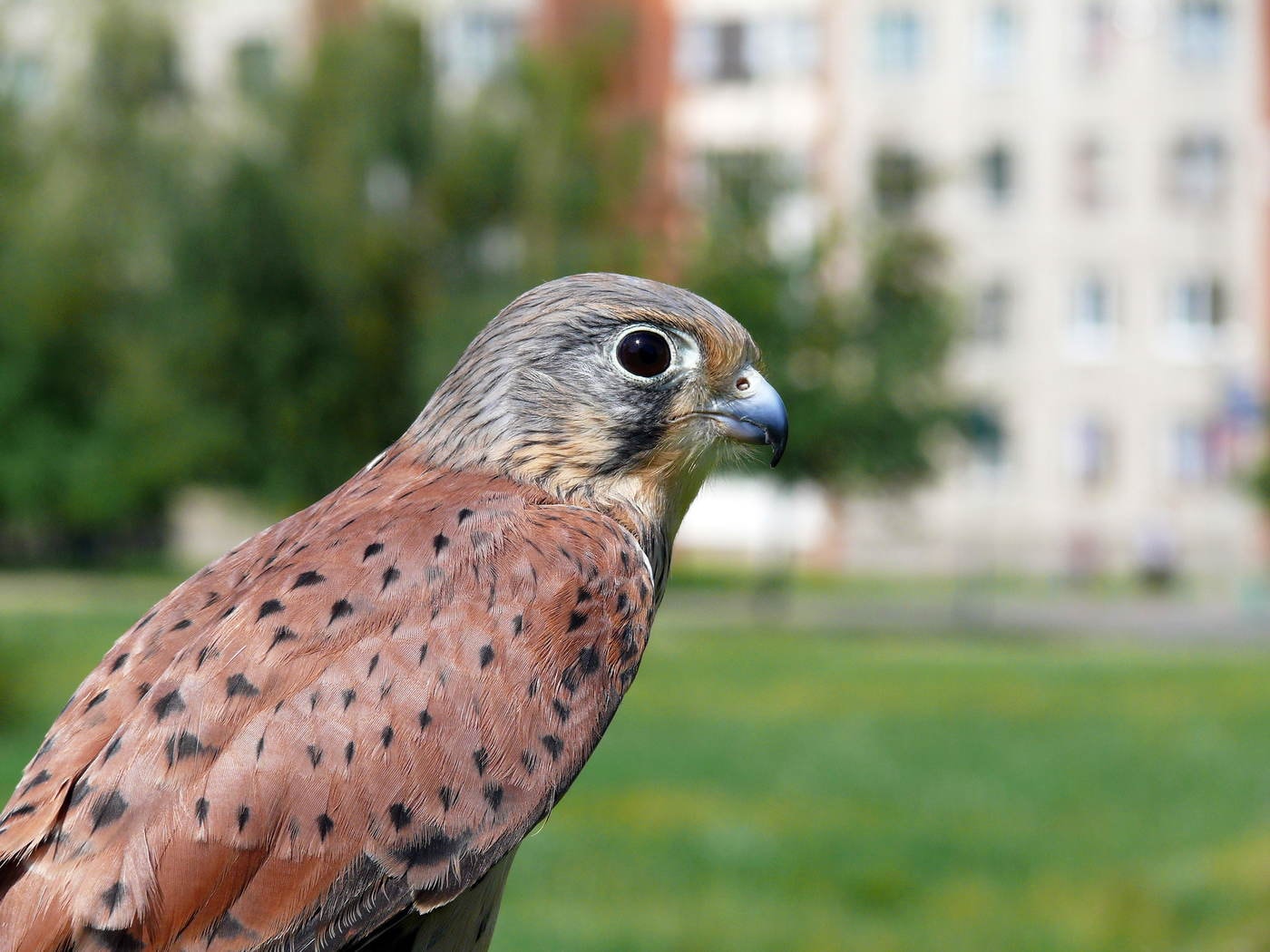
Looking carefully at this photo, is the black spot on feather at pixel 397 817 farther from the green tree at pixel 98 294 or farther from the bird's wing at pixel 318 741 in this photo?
the green tree at pixel 98 294

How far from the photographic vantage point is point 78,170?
104 feet

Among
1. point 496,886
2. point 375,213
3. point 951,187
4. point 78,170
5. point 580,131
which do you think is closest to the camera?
point 496,886

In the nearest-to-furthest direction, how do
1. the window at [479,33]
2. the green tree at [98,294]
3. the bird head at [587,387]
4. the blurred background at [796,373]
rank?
the bird head at [587,387] → the blurred background at [796,373] → the green tree at [98,294] → the window at [479,33]

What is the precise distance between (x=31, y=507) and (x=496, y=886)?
37140 mm

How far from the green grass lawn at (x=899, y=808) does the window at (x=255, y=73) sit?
420 inches

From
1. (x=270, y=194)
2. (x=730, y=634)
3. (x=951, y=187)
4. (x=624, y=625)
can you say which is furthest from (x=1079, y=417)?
(x=624, y=625)

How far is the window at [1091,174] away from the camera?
42.8m

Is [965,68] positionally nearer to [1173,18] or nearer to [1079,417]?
[1173,18]

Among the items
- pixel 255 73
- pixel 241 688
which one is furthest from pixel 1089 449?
pixel 241 688

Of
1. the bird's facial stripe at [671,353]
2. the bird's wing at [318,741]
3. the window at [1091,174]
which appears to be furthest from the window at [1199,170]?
the bird's wing at [318,741]

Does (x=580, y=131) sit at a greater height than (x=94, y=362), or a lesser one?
greater

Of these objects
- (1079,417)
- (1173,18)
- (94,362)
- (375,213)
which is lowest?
(1079,417)

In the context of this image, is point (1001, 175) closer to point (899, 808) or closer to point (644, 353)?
point (899, 808)

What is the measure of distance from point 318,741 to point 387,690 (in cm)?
10
